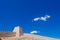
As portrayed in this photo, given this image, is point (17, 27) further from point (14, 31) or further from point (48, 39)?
point (48, 39)

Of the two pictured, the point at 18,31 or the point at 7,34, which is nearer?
the point at 18,31

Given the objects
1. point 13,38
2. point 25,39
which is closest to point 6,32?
point 13,38

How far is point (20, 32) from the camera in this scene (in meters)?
38.2

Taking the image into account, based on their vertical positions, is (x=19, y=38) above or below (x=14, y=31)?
below

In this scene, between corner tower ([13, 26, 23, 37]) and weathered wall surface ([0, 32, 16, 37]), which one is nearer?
corner tower ([13, 26, 23, 37])

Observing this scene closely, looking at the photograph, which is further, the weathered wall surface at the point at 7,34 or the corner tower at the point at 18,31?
the weathered wall surface at the point at 7,34

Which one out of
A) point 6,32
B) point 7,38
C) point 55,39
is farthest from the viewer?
point 6,32

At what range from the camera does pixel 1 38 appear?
37219mm

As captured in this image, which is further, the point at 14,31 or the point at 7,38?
the point at 14,31

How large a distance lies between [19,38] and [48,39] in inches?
201

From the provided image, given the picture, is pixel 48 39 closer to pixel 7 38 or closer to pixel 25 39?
pixel 25 39

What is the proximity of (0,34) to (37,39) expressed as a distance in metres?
8.04

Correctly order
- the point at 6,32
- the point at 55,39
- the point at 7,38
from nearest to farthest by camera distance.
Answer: the point at 55,39
the point at 7,38
the point at 6,32

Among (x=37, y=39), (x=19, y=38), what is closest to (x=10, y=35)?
(x=19, y=38)
